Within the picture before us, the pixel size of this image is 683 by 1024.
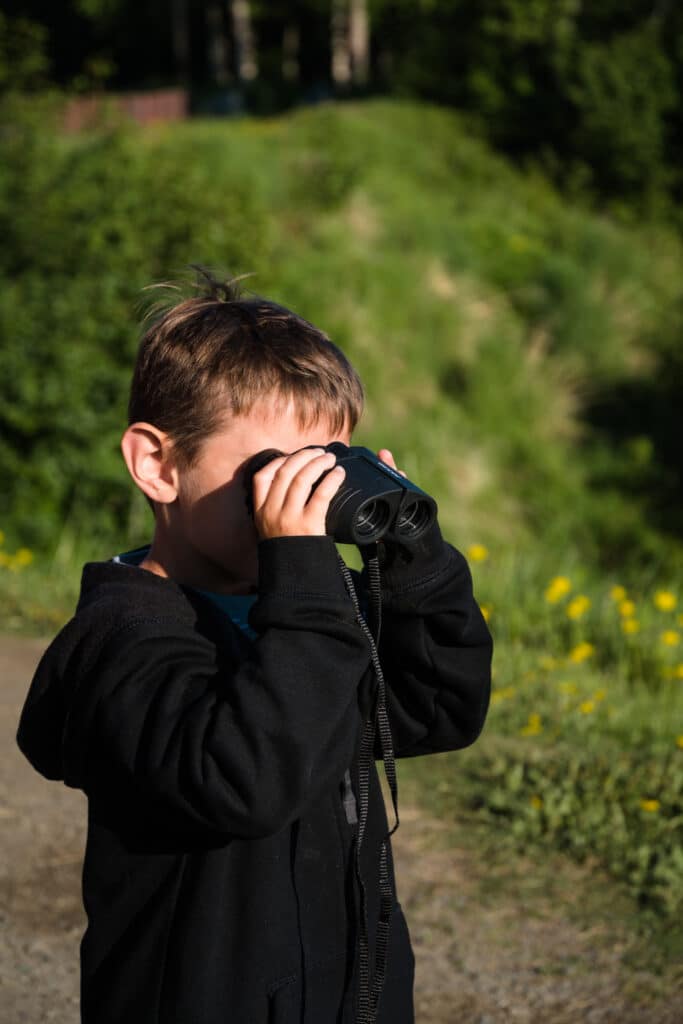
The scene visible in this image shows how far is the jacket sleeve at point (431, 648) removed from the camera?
1.67 m

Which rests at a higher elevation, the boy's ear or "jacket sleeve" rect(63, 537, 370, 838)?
the boy's ear

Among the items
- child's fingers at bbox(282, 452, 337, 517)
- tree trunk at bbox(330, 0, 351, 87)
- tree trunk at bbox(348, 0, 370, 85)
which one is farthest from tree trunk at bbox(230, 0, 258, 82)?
child's fingers at bbox(282, 452, 337, 517)

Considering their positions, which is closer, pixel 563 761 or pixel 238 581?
pixel 238 581

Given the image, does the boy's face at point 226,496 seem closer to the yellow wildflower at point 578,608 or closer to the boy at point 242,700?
the boy at point 242,700

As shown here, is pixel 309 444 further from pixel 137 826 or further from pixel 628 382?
pixel 628 382

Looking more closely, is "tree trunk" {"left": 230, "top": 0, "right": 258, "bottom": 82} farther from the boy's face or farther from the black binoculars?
the black binoculars

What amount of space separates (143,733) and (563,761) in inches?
97.9

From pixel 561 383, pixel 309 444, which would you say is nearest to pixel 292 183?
pixel 561 383

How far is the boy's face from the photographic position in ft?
5.45

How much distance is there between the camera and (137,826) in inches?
61.9

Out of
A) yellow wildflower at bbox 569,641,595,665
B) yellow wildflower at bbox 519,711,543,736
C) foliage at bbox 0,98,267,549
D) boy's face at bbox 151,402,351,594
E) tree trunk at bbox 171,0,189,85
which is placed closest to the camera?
boy's face at bbox 151,402,351,594

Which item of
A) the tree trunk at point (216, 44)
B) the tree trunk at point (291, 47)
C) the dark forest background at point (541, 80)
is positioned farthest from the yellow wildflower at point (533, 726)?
the tree trunk at point (291, 47)

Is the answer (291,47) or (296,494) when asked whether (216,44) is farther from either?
(296,494)

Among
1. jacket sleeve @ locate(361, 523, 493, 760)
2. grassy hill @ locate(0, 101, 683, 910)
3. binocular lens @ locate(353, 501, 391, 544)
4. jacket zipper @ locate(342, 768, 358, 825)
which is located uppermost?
binocular lens @ locate(353, 501, 391, 544)
